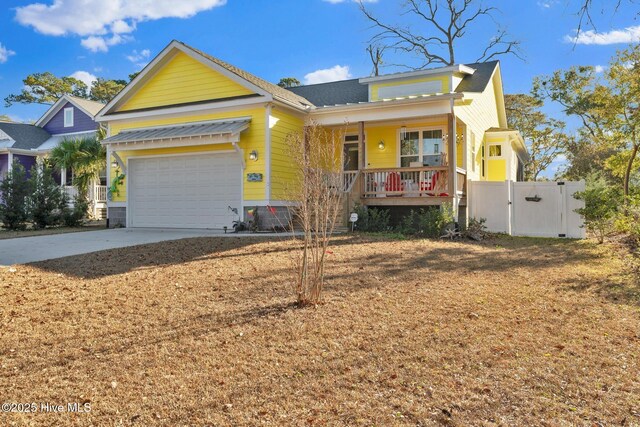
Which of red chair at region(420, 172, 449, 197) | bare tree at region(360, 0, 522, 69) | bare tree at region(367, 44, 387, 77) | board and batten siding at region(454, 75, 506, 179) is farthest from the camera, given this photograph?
bare tree at region(367, 44, 387, 77)

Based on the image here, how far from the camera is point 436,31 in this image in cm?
2633

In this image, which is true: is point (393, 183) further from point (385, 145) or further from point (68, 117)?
point (68, 117)

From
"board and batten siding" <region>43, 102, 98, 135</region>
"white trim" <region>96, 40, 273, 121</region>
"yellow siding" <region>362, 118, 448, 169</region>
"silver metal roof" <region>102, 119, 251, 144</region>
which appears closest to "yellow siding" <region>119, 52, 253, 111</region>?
"white trim" <region>96, 40, 273, 121</region>

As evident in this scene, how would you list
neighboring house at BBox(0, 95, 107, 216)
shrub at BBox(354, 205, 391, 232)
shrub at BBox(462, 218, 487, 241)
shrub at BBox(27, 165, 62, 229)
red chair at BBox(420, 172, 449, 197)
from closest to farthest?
shrub at BBox(462, 218, 487, 241) < shrub at BBox(354, 205, 391, 232) < red chair at BBox(420, 172, 449, 197) < shrub at BBox(27, 165, 62, 229) < neighboring house at BBox(0, 95, 107, 216)

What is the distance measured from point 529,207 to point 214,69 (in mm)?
10451

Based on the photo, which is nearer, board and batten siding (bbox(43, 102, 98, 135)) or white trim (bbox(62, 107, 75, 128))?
board and batten siding (bbox(43, 102, 98, 135))

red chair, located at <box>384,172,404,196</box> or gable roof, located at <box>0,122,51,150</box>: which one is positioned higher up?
gable roof, located at <box>0,122,51,150</box>

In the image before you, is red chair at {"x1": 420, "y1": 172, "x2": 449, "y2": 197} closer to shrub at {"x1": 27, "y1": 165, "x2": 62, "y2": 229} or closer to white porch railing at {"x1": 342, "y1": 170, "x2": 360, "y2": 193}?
white porch railing at {"x1": 342, "y1": 170, "x2": 360, "y2": 193}

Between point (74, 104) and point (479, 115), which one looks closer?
point (479, 115)

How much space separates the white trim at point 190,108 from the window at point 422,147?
5.34 meters

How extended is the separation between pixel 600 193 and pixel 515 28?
54.7ft

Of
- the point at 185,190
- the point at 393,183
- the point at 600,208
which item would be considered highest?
the point at 393,183

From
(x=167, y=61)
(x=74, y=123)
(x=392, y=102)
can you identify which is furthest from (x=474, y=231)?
(x=74, y=123)

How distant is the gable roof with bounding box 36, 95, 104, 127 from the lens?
23.9 meters
